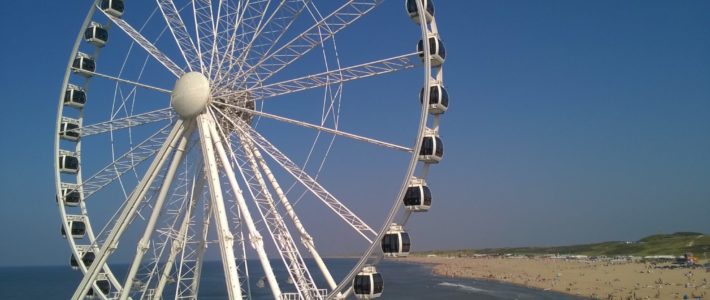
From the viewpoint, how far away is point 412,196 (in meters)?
20.6

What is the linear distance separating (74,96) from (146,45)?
19.7 ft

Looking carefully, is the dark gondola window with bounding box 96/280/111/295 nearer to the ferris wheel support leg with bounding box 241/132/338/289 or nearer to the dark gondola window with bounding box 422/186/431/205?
the ferris wheel support leg with bounding box 241/132/338/289

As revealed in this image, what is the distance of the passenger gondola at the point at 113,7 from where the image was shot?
30844 mm

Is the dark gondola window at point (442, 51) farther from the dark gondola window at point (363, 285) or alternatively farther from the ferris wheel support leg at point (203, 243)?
the ferris wheel support leg at point (203, 243)

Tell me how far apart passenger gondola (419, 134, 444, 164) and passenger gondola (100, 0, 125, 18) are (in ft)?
62.5

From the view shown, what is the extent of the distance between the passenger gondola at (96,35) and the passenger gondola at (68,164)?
622 centimetres

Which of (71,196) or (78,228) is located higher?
(71,196)

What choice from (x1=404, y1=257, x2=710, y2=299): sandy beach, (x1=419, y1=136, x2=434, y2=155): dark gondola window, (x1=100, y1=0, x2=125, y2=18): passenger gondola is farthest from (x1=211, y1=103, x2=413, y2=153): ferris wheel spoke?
(x1=404, y1=257, x2=710, y2=299): sandy beach

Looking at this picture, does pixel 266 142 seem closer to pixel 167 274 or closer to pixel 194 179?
pixel 194 179

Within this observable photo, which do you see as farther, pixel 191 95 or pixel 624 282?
pixel 624 282

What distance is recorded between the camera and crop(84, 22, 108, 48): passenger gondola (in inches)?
1244

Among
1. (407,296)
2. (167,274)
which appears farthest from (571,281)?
(167,274)

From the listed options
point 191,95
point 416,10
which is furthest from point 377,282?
point 191,95

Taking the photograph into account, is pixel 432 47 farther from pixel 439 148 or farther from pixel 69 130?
pixel 69 130
